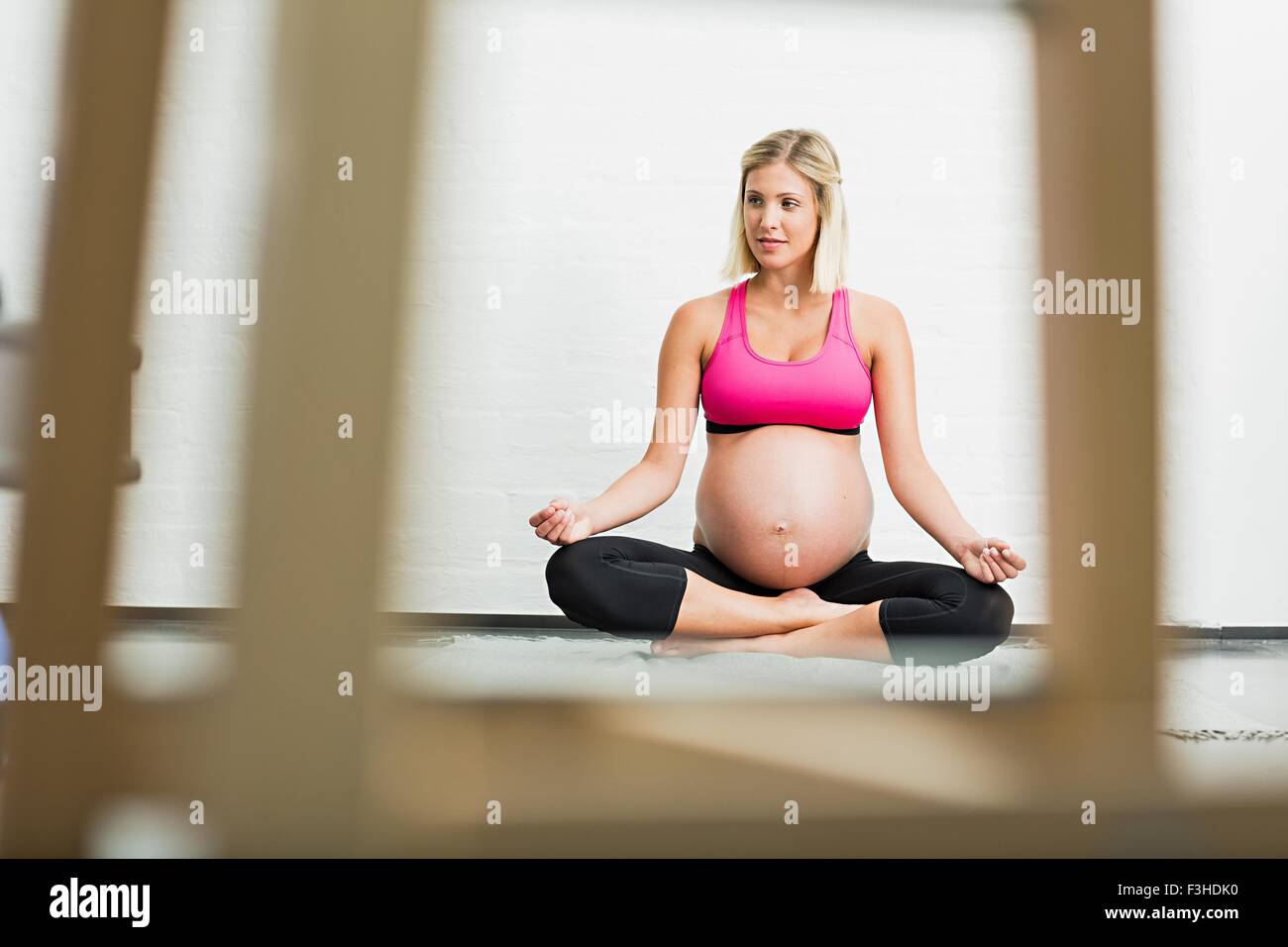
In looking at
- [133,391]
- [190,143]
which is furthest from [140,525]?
[190,143]

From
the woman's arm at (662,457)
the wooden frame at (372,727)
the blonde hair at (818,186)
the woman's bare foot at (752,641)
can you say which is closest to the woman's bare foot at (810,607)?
the woman's bare foot at (752,641)

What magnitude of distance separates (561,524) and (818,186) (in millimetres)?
857

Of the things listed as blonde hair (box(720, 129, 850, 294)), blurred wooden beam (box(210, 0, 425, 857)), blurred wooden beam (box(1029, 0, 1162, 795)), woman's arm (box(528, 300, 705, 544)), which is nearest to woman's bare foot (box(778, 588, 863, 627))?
woman's arm (box(528, 300, 705, 544))

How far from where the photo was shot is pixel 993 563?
75.7 inches

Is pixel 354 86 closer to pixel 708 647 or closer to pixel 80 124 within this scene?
pixel 80 124

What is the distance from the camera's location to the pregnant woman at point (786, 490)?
192cm

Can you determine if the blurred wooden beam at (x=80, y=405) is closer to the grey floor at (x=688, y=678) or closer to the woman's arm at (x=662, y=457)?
the grey floor at (x=688, y=678)

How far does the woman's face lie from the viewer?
6.59ft

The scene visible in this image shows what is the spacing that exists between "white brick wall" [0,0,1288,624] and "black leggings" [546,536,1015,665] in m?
0.12

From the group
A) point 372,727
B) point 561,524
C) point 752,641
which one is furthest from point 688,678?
point 372,727

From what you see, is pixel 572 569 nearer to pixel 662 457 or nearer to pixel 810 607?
pixel 662 457

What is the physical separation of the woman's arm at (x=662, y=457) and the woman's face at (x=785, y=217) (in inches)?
7.4

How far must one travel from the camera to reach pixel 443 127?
194 centimetres

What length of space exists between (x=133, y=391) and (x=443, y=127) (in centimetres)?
76
